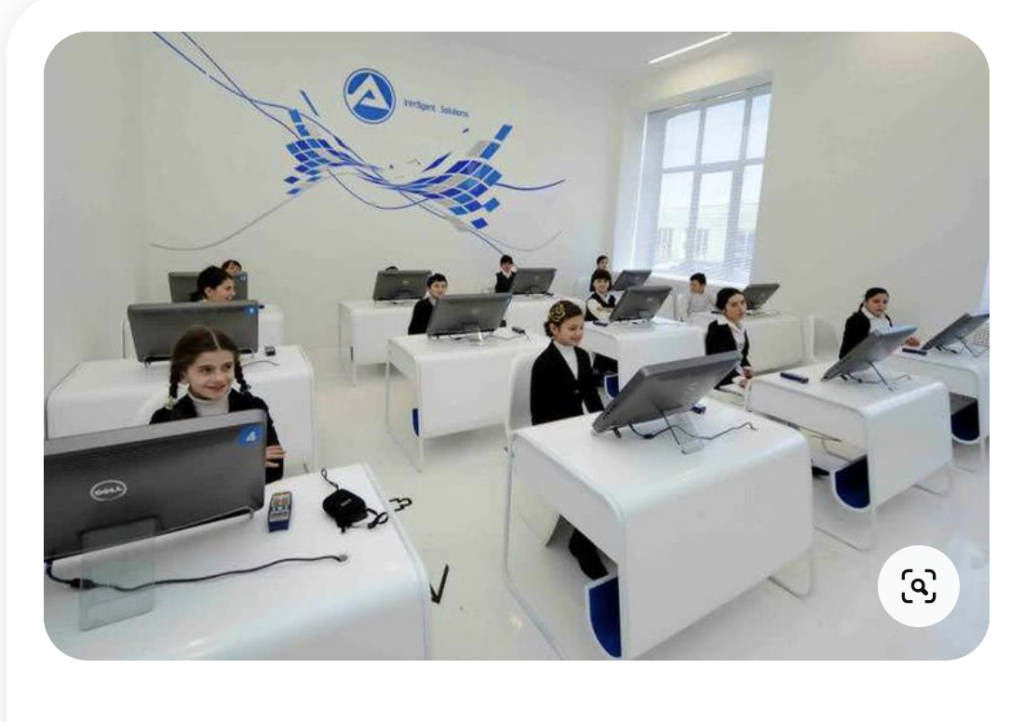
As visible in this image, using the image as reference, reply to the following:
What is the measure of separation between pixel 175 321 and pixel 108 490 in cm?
148

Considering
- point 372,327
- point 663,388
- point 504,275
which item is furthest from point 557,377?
point 504,275

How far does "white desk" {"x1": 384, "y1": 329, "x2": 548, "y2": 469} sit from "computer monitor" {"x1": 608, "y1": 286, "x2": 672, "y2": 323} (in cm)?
94

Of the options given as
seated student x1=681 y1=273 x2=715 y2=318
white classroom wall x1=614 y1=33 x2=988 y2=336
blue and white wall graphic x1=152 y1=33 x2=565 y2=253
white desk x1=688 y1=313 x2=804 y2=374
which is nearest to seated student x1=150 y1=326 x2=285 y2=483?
white desk x1=688 y1=313 x2=804 y2=374

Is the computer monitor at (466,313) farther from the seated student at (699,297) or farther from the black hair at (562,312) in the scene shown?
the seated student at (699,297)

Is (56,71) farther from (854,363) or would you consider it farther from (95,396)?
(854,363)

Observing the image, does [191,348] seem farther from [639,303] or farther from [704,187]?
[704,187]

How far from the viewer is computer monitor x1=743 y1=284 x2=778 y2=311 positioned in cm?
462

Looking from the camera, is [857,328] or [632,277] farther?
[632,277]

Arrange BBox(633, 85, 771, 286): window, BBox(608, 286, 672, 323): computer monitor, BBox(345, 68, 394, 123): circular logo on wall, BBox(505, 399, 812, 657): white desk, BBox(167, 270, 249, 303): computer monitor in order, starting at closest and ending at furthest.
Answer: BBox(505, 399, 812, 657): white desk < BBox(167, 270, 249, 303): computer monitor < BBox(608, 286, 672, 323): computer monitor < BBox(345, 68, 394, 123): circular logo on wall < BBox(633, 85, 771, 286): window

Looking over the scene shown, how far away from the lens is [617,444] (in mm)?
1680

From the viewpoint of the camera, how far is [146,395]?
6.81 feet

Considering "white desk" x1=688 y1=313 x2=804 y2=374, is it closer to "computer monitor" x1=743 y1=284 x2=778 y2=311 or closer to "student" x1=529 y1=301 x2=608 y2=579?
"computer monitor" x1=743 y1=284 x2=778 y2=311
